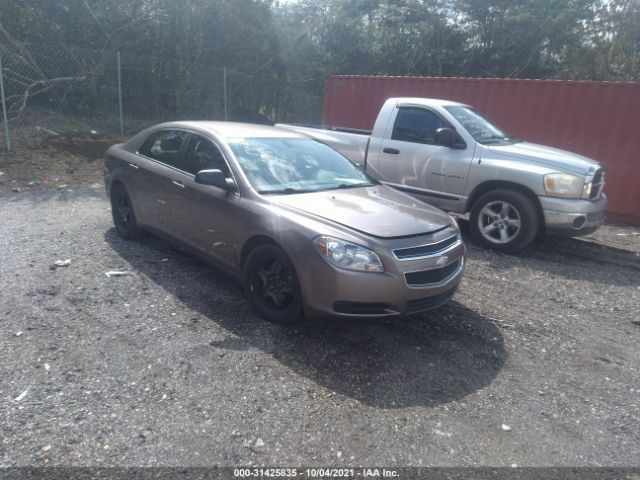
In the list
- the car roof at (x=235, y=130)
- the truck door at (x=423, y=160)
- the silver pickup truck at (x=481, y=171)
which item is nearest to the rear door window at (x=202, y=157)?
the car roof at (x=235, y=130)

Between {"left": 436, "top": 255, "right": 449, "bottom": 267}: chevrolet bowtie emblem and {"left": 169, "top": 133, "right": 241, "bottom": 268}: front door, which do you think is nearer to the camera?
{"left": 436, "top": 255, "right": 449, "bottom": 267}: chevrolet bowtie emblem

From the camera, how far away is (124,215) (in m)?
5.98

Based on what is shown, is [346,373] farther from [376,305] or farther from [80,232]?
[80,232]

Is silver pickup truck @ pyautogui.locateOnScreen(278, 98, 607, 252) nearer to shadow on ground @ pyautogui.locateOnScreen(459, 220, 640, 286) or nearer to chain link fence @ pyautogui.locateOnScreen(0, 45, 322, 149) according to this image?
Answer: shadow on ground @ pyautogui.locateOnScreen(459, 220, 640, 286)

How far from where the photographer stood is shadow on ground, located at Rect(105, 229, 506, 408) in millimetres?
3344

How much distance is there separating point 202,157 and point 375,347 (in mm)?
2491

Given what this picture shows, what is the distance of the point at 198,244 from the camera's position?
4.74m

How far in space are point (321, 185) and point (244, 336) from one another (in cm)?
157

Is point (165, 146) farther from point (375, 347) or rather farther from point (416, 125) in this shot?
point (416, 125)

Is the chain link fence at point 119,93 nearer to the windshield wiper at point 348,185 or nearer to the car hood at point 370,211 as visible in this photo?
the windshield wiper at point 348,185

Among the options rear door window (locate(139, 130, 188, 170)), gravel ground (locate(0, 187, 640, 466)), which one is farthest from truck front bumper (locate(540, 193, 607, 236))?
rear door window (locate(139, 130, 188, 170))

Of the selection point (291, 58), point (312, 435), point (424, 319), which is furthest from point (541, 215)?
point (291, 58)

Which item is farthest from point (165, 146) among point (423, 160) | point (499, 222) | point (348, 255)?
point (499, 222)

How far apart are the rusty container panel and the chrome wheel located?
3.61 metres
